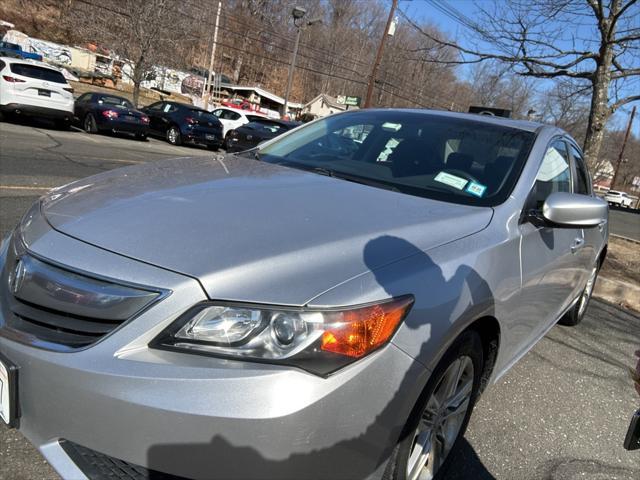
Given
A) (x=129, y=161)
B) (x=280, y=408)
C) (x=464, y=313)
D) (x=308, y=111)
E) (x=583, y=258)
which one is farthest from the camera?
(x=308, y=111)

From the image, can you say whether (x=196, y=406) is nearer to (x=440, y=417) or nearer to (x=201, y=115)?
(x=440, y=417)

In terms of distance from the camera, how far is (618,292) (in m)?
6.13

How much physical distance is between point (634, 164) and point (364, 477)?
84.5m

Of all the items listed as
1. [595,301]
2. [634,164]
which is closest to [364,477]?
[595,301]

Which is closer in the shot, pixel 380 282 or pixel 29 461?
pixel 380 282

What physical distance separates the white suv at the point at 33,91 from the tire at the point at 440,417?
47.5 feet

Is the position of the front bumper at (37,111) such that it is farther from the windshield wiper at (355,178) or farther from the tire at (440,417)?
the tire at (440,417)

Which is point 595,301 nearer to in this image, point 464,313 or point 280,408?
point 464,313

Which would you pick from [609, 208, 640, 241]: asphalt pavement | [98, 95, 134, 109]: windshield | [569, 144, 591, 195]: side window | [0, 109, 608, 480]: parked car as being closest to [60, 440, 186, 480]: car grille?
[0, 109, 608, 480]: parked car

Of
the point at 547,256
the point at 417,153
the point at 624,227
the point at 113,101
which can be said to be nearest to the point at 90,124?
the point at 113,101

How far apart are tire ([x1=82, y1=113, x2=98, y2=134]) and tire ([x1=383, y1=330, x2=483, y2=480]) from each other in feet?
53.9

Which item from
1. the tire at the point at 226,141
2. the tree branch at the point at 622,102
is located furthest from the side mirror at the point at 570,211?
the tire at the point at 226,141

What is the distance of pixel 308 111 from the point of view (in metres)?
69.3

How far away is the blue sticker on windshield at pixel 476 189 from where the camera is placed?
2617 mm
